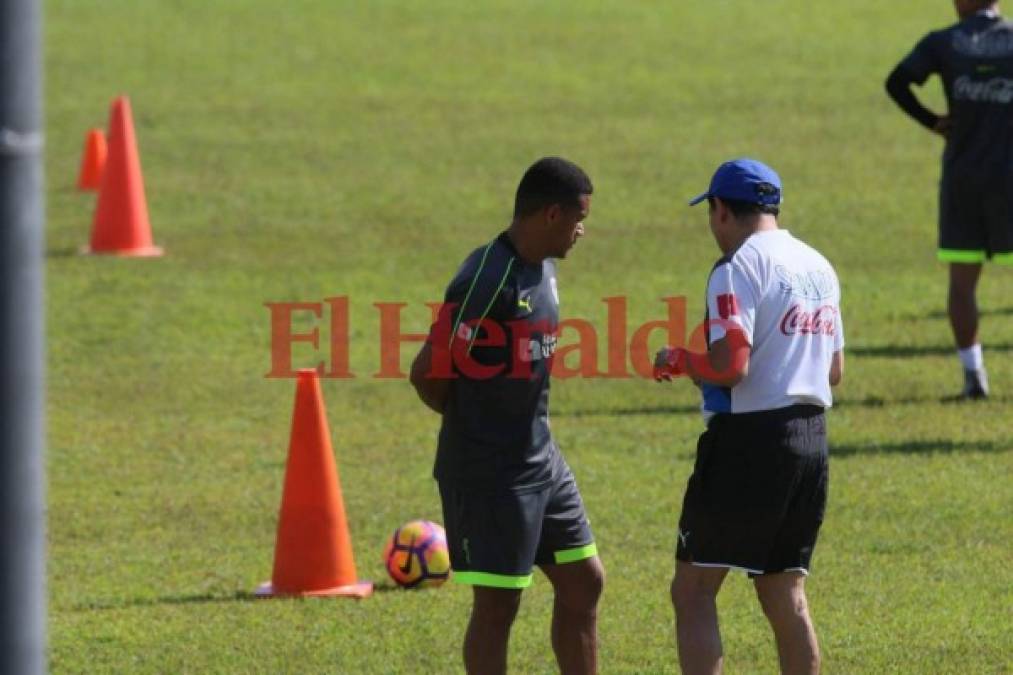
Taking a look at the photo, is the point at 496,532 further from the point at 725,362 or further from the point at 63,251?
the point at 63,251

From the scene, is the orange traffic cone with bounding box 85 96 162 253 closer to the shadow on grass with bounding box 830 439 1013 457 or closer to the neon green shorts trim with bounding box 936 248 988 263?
the neon green shorts trim with bounding box 936 248 988 263

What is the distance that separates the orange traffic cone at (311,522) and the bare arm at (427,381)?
89.0 inches

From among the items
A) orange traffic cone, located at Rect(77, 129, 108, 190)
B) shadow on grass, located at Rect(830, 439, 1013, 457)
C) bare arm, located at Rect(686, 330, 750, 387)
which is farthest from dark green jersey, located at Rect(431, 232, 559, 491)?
orange traffic cone, located at Rect(77, 129, 108, 190)

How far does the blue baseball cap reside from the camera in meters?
6.52

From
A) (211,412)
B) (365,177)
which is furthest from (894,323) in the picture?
(365,177)

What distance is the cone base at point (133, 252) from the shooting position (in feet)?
57.5

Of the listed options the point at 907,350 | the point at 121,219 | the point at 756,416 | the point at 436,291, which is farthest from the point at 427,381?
the point at 121,219

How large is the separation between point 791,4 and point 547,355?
1058 inches

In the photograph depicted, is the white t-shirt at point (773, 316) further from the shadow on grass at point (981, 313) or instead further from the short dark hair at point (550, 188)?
the shadow on grass at point (981, 313)

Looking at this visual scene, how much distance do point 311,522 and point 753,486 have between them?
9.39ft

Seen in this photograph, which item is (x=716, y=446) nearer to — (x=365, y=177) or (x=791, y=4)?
(x=365, y=177)

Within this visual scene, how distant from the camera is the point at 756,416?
652cm

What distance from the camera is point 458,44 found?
2861 centimetres

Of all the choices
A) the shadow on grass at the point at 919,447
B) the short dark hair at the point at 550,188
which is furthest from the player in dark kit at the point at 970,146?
the short dark hair at the point at 550,188
